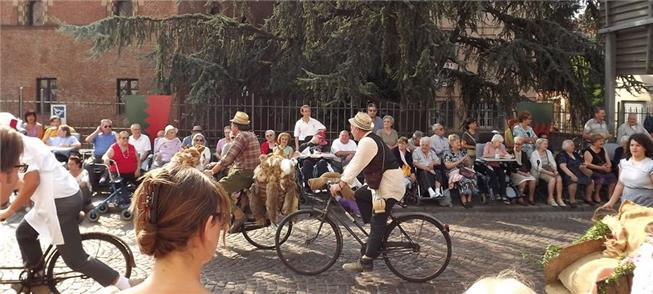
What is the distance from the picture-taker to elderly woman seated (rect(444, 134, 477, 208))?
38.7 feet

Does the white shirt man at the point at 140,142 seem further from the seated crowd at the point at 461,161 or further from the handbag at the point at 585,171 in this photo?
the handbag at the point at 585,171

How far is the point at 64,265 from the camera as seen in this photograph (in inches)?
203

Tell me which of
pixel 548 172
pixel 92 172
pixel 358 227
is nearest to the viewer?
pixel 358 227

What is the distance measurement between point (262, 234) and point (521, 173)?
6.23m

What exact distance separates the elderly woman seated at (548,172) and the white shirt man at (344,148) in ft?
12.2

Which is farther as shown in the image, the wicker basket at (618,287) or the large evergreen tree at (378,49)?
the large evergreen tree at (378,49)

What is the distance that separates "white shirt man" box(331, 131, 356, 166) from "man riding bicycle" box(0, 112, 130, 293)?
25.4 feet

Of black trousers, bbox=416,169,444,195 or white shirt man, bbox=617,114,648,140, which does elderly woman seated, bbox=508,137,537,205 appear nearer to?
black trousers, bbox=416,169,444,195

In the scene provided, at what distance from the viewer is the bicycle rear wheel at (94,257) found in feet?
17.0

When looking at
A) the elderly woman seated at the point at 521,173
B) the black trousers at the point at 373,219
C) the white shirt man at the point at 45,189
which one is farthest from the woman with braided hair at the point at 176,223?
the elderly woman seated at the point at 521,173

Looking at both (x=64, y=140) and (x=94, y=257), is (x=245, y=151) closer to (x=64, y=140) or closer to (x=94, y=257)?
(x=94, y=257)

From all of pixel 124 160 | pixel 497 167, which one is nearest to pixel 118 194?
pixel 124 160

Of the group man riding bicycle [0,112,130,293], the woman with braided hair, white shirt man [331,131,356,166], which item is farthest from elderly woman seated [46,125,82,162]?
the woman with braided hair

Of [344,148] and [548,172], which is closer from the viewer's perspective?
[548,172]
